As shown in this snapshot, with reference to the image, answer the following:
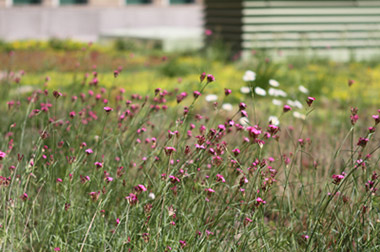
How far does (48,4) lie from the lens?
20.2 meters

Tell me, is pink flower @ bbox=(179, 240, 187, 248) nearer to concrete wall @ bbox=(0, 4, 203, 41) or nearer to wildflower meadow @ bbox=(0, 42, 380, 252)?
wildflower meadow @ bbox=(0, 42, 380, 252)

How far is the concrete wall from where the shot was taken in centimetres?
1864

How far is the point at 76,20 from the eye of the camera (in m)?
19.6

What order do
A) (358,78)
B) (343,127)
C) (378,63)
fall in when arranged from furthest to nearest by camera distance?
(378,63) → (358,78) → (343,127)

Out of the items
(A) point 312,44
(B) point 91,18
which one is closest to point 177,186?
(A) point 312,44

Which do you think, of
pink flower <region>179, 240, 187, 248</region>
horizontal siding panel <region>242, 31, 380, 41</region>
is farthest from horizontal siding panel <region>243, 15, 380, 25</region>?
pink flower <region>179, 240, 187, 248</region>

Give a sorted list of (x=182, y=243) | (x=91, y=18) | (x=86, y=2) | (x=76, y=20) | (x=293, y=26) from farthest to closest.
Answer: (x=86, y=2), (x=91, y=18), (x=76, y=20), (x=293, y=26), (x=182, y=243)

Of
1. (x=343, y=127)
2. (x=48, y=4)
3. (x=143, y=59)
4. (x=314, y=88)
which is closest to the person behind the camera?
(x=343, y=127)

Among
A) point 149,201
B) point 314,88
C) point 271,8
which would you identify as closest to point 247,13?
point 271,8

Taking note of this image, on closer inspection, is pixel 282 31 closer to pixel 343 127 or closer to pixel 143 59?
pixel 143 59

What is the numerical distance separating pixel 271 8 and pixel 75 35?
32.9 feet

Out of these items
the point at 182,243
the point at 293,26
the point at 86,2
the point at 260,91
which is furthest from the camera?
the point at 86,2

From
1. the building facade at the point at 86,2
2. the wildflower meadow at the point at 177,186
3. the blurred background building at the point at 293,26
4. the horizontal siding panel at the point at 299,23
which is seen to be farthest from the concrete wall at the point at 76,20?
the wildflower meadow at the point at 177,186

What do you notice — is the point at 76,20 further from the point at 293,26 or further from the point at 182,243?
the point at 182,243
